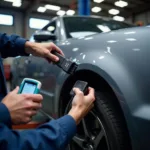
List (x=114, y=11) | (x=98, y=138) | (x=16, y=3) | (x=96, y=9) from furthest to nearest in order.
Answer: (x=114, y=11)
(x=96, y=9)
(x=16, y=3)
(x=98, y=138)

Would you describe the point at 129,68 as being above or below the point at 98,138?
above

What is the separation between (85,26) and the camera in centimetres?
227

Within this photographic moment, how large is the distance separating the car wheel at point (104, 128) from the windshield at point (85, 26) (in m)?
0.89

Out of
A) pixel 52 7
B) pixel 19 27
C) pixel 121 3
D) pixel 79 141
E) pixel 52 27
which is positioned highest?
pixel 121 3

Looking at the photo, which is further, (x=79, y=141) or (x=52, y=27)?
(x=52, y=27)

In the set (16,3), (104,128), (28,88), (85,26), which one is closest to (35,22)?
(16,3)

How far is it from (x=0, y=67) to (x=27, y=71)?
5.90 feet

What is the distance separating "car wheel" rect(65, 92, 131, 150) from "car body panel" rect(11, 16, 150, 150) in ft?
0.35

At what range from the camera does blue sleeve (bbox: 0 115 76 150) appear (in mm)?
670

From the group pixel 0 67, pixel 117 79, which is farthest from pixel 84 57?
pixel 0 67

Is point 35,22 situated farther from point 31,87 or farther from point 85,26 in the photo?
point 31,87

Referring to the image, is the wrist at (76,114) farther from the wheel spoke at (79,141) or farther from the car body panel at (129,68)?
the wheel spoke at (79,141)

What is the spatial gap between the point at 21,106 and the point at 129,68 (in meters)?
0.63

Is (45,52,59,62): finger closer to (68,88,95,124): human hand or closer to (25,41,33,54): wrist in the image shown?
(25,41,33,54): wrist
